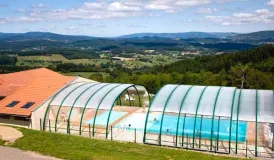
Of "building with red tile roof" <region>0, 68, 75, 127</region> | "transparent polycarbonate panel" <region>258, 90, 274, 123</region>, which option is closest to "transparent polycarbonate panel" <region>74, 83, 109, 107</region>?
"building with red tile roof" <region>0, 68, 75, 127</region>

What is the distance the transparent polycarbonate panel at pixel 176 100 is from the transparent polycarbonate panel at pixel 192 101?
0.54 metres

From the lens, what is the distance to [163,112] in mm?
25016

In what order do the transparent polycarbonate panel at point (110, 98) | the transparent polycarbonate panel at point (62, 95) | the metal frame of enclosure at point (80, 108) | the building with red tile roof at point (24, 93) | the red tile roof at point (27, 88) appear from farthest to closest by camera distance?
1. the red tile roof at point (27, 88)
2. the transparent polycarbonate panel at point (62, 95)
3. the building with red tile roof at point (24, 93)
4. the transparent polycarbonate panel at point (110, 98)
5. the metal frame of enclosure at point (80, 108)

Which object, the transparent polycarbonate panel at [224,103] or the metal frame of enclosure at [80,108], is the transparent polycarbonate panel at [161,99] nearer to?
the metal frame of enclosure at [80,108]

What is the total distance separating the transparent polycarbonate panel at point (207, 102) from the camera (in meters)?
24.2

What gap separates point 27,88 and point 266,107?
25.6 m

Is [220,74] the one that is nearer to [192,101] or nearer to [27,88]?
[192,101]

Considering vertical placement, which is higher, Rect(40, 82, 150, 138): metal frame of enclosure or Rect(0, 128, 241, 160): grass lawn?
Rect(40, 82, 150, 138): metal frame of enclosure

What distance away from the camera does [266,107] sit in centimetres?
2303

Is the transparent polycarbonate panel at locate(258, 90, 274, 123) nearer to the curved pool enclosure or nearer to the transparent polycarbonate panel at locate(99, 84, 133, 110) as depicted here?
the curved pool enclosure

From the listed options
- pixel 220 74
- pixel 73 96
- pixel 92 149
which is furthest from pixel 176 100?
pixel 220 74

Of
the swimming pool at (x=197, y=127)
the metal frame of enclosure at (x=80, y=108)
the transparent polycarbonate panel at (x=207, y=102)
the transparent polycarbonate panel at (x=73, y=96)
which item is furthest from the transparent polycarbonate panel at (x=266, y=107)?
the transparent polycarbonate panel at (x=73, y=96)

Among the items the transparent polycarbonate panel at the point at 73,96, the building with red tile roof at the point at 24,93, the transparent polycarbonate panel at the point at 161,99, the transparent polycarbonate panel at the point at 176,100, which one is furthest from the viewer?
the building with red tile roof at the point at 24,93

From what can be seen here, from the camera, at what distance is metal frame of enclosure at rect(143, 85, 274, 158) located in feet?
73.4
